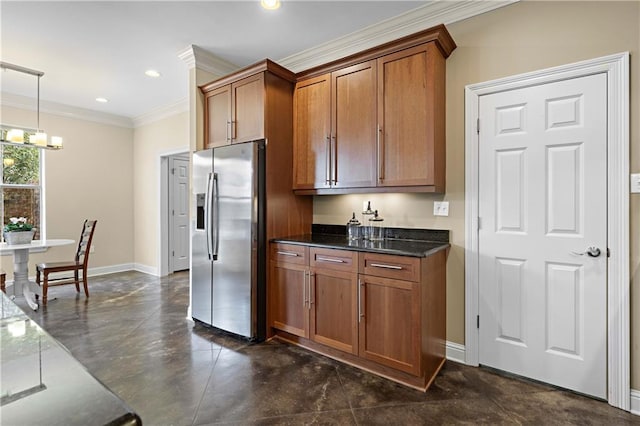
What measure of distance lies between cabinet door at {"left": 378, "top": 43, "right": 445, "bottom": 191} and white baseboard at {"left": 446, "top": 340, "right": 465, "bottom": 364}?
1.30 meters

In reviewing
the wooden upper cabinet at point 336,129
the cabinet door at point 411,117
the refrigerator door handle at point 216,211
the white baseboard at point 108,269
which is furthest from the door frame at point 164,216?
the cabinet door at point 411,117

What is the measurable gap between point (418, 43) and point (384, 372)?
247 cm

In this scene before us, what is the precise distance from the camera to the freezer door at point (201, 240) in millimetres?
3064

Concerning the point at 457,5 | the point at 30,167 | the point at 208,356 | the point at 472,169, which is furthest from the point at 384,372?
the point at 30,167

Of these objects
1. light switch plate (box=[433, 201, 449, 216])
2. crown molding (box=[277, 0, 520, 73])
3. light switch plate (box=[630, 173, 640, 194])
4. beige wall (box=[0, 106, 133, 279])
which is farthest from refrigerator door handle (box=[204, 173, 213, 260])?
beige wall (box=[0, 106, 133, 279])

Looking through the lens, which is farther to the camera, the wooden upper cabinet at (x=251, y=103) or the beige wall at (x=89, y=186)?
the beige wall at (x=89, y=186)

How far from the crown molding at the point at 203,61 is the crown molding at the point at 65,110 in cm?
305

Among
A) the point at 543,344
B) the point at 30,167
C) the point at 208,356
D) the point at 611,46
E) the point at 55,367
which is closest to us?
the point at 55,367

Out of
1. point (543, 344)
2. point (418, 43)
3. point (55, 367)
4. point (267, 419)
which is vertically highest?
point (418, 43)

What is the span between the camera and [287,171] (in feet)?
10.1

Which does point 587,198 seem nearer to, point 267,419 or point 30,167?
point 267,419

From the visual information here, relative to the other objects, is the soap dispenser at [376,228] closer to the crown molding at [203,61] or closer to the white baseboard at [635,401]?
the white baseboard at [635,401]

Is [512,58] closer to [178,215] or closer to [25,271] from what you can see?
[178,215]

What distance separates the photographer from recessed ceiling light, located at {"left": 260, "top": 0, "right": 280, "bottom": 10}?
2.49m
